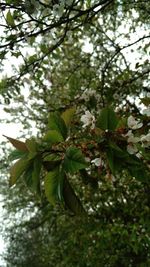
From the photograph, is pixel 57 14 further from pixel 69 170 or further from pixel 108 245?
pixel 108 245

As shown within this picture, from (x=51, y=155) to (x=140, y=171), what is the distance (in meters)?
0.34

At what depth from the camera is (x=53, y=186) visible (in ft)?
5.65

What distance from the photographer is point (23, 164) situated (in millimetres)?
1743

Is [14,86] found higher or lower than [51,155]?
higher

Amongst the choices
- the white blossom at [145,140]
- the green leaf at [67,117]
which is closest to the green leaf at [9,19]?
the green leaf at [67,117]

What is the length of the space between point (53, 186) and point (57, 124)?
0.78ft

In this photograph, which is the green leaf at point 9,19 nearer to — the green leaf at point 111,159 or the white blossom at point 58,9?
the white blossom at point 58,9

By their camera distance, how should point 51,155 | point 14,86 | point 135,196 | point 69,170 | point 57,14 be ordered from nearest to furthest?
point 69,170, point 51,155, point 57,14, point 14,86, point 135,196

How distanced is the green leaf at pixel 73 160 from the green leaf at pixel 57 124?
0.10 metres

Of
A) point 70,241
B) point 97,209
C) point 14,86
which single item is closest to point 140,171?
point 14,86

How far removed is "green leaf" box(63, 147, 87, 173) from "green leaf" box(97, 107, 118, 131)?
0.48 feet

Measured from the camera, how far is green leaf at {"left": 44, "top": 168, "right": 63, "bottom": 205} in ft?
5.60

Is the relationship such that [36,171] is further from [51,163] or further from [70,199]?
[70,199]

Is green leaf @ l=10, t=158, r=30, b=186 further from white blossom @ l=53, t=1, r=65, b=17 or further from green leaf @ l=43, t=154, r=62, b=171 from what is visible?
white blossom @ l=53, t=1, r=65, b=17
